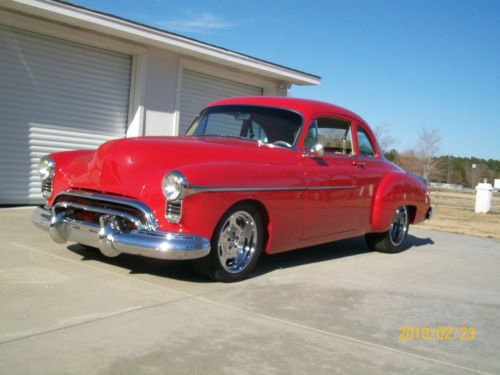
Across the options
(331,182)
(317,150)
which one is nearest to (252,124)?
(317,150)

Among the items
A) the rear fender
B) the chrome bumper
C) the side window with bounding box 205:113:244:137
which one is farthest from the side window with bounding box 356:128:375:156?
the chrome bumper

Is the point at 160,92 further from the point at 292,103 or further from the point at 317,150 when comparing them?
the point at 317,150

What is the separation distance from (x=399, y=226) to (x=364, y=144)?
4.35 ft

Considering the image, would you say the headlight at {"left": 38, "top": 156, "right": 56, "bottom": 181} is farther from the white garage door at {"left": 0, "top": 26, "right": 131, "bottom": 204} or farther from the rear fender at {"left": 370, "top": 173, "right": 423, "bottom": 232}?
the white garage door at {"left": 0, "top": 26, "right": 131, "bottom": 204}

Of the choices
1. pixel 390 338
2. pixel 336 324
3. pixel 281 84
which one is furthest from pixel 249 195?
pixel 281 84

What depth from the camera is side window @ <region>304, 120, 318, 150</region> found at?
5.54 metres

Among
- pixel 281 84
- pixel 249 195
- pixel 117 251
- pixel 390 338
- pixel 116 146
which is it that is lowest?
pixel 390 338

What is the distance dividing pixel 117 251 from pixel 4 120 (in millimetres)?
5314

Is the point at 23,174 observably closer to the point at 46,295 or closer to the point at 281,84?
the point at 46,295

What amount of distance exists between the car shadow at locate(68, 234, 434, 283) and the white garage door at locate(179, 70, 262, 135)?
5.07 metres

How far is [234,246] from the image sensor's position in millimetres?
4652

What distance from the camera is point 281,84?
42.9ft

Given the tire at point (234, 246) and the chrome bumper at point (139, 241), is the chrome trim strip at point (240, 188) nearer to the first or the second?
the tire at point (234, 246)

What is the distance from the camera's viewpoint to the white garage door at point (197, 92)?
36.7 feet
